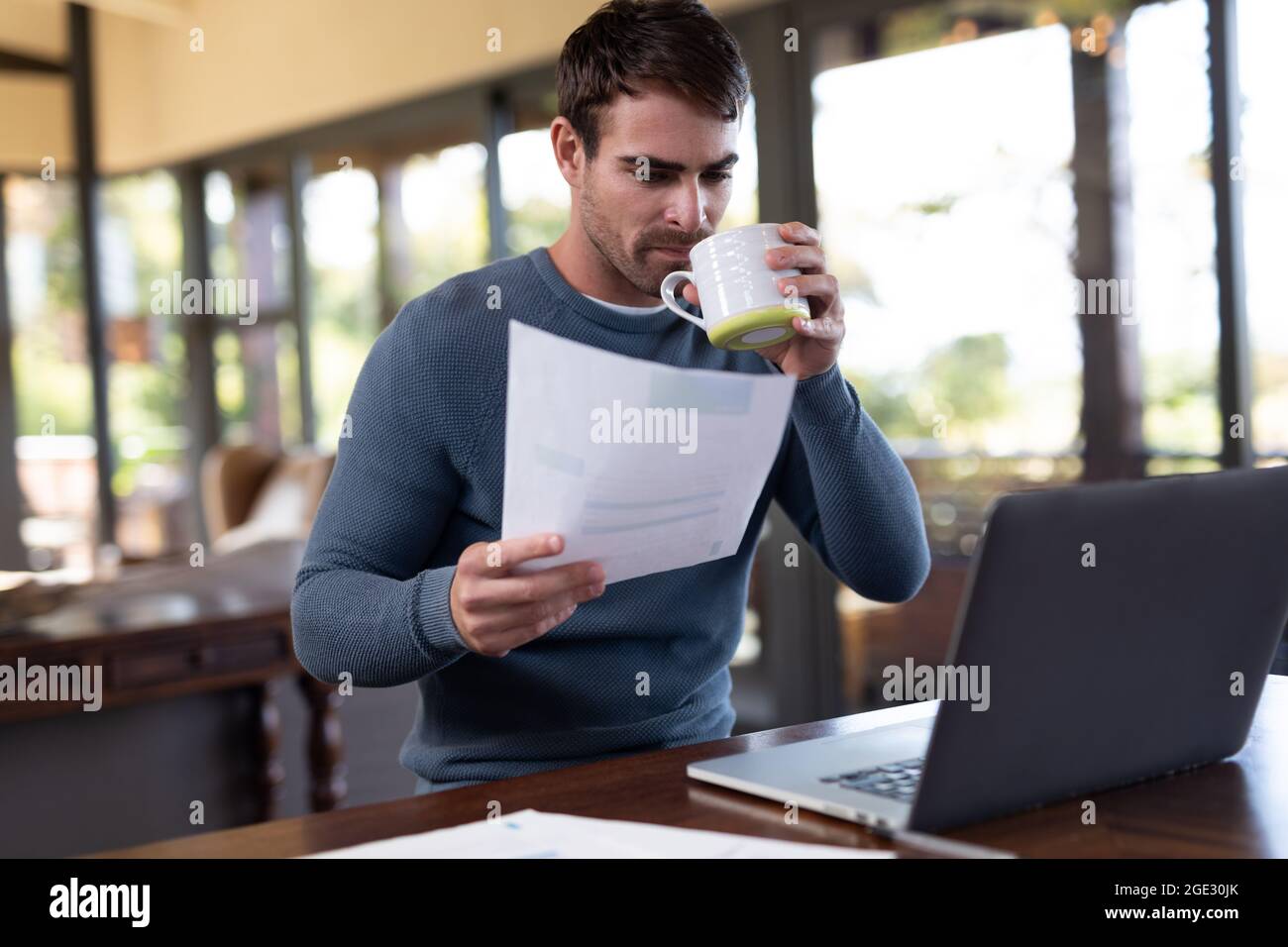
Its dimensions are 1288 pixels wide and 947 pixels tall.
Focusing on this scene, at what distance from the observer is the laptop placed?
0.76m

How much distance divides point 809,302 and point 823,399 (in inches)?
4.6

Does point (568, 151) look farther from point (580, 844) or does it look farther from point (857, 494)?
point (580, 844)

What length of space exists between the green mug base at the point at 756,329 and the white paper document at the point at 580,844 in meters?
0.51

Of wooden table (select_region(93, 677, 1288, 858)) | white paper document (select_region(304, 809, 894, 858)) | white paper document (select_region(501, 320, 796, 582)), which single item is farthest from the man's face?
white paper document (select_region(304, 809, 894, 858))

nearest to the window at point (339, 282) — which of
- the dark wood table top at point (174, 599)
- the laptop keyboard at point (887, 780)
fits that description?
the dark wood table top at point (174, 599)

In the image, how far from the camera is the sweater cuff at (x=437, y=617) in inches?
43.3

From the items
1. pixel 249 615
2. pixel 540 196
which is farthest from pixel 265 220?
pixel 249 615

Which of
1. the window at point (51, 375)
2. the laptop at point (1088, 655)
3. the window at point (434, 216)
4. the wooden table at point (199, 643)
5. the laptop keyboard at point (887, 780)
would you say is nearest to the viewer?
the laptop at point (1088, 655)

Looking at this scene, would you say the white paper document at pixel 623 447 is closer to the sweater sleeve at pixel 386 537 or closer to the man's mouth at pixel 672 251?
the sweater sleeve at pixel 386 537

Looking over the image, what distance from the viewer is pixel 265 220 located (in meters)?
6.33

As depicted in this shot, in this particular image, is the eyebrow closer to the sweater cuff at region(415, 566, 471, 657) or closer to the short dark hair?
the short dark hair

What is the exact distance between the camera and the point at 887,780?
0.93 m
